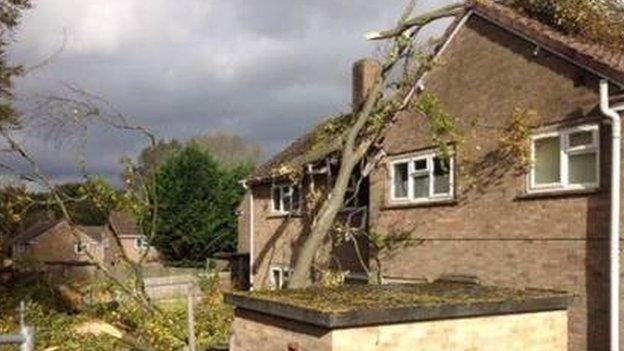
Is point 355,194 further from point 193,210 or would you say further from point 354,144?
point 193,210

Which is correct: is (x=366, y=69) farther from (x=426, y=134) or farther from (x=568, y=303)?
(x=568, y=303)

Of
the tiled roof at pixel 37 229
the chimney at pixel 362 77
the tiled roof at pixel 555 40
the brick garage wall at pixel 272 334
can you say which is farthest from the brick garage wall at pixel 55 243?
the brick garage wall at pixel 272 334

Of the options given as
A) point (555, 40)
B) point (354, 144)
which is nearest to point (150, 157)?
point (354, 144)

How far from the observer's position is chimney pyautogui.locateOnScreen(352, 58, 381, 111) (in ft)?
82.6

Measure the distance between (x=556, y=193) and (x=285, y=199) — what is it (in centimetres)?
1373

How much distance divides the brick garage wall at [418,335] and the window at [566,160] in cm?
265

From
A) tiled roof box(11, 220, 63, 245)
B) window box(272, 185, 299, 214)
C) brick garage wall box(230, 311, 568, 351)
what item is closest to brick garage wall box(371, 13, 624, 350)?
brick garage wall box(230, 311, 568, 351)

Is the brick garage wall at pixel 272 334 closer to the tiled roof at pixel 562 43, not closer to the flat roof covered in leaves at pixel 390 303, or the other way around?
the flat roof covered in leaves at pixel 390 303

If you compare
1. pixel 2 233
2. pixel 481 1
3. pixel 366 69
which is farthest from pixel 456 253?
pixel 2 233

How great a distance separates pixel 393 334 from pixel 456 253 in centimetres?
621

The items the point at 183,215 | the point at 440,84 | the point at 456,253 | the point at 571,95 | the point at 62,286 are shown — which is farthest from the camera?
the point at 183,215

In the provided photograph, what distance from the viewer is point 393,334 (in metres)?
11.6

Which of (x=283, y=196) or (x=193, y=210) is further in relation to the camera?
(x=193, y=210)

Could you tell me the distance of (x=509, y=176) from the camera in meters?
16.2
